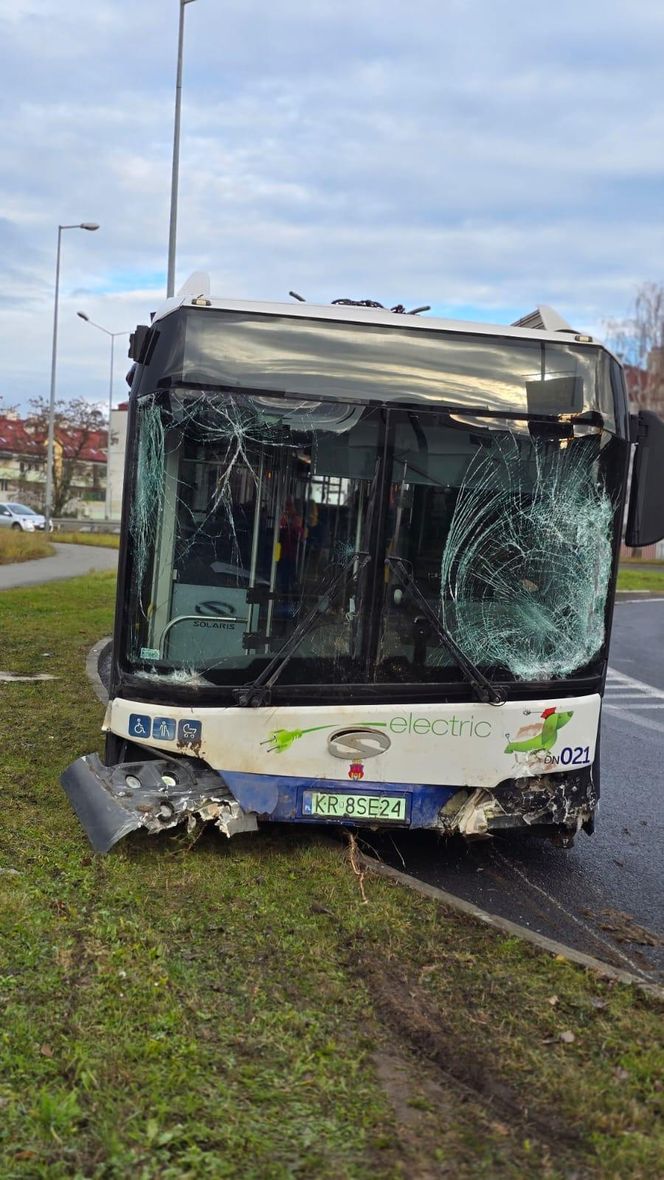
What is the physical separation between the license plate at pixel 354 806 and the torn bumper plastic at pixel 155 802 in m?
0.32

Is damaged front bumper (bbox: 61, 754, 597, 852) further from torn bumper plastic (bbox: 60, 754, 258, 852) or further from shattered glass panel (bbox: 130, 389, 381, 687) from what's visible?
shattered glass panel (bbox: 130, 389, 381, 687)

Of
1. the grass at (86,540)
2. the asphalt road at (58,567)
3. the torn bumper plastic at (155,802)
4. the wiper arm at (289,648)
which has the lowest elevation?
the grass at (86,540)

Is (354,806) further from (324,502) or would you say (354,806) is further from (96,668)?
(96,668)

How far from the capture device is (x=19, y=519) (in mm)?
50469

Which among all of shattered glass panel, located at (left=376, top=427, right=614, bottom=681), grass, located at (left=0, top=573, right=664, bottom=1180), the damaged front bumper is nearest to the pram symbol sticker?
the damaged front bumper

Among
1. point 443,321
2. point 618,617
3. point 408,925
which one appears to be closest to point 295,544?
point 443,321

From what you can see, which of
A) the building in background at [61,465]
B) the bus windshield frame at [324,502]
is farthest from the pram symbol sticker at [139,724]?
the building in background at [61,465]

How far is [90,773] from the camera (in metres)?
5.83

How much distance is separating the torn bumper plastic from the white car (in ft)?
151

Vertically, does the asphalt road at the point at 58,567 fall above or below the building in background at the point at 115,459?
below

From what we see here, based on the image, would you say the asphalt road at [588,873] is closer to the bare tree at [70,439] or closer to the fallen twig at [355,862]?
the fallen twig at [355,862]

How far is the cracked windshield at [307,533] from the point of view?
538 centimetres

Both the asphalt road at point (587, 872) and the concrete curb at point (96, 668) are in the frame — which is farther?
the concrete curb at point (96, 668)

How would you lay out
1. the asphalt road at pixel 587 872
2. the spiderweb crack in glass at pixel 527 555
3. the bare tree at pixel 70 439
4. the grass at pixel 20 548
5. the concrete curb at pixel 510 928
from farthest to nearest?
the bare tree at pixel 70 439 < the grass at pixel 20 548 < the spiderweb crack in glass at pixel 527 555 < the asphalt road at pixel 587 872 < the concrete curb at pixel 510 928
